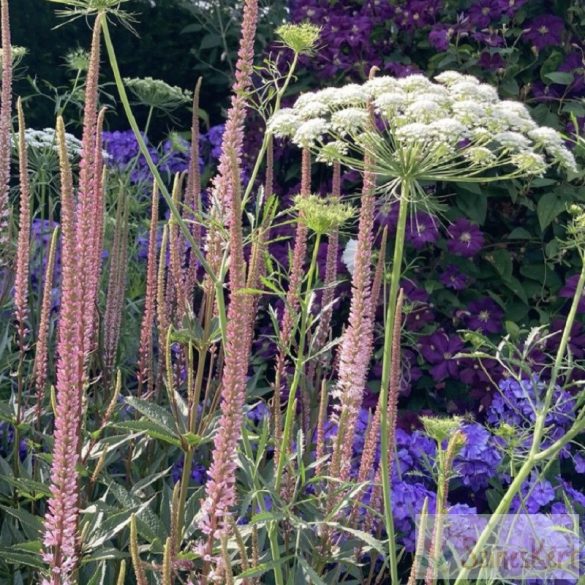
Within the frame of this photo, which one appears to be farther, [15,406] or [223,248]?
[15,406]

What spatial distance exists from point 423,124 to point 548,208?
2782mm

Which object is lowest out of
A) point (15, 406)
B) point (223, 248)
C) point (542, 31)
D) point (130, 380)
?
point (130, 380)

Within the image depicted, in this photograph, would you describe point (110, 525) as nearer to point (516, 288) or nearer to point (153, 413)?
point (153, 413)

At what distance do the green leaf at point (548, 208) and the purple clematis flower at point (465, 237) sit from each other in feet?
1.01

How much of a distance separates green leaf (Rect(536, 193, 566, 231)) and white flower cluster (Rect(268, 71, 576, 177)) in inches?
85.5

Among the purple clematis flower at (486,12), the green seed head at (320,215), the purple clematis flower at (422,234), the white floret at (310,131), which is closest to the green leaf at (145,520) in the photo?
the green seed head at (320,215)

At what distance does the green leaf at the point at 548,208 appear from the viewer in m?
4.53

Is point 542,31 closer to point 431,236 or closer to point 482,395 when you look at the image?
point 431,236

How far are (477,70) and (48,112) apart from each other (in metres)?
3.80

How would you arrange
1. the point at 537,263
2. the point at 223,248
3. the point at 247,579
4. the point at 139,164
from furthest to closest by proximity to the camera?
1. the point at 139,164
2. the point at 537,263
3. the point at 223,248
4. the point at 247,579

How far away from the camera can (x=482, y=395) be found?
4398 millimetres

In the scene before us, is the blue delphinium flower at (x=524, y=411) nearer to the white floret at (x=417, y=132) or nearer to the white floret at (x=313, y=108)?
the white floret at (x=313, y=108)

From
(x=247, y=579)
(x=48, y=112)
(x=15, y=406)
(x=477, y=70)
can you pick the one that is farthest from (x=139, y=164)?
(x=247, y=579)

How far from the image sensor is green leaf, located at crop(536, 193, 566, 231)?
178 inches
